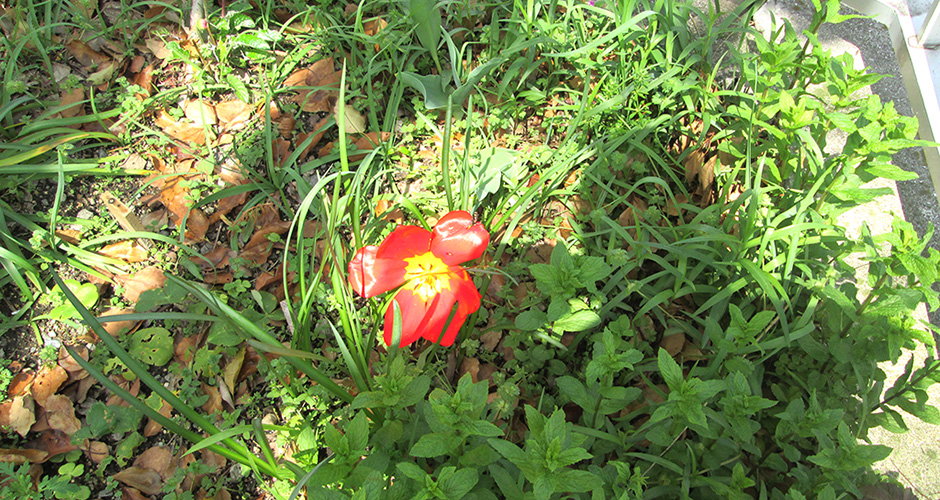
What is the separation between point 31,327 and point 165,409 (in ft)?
1.73

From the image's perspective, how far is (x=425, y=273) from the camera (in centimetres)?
164

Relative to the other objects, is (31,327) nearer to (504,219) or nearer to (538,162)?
(504,219)

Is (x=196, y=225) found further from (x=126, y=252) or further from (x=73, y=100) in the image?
(x=73, y=100)

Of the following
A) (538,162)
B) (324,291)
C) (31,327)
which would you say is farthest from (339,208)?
(31,327)

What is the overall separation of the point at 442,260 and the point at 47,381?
1.21 metres

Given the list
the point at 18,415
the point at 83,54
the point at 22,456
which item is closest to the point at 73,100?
the point at 83,54

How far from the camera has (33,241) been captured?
1.83 m

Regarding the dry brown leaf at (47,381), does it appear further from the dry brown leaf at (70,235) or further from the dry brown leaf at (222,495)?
the dry brown leaf at (222,495)

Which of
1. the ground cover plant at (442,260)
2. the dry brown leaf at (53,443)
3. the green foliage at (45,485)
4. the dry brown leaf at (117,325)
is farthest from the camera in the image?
the dry brown leaf at (117,325)

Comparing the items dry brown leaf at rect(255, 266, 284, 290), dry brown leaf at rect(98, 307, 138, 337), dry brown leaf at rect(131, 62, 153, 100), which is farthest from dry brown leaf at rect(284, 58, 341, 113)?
dry brown leaf at rect(98, 307, 138, 337)

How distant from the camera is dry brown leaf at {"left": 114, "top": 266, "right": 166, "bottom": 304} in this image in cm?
186

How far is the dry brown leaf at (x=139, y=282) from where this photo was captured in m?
1.86

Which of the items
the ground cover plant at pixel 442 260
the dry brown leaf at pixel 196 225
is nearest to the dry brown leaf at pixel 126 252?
the ground cover plant at pixel 442 260

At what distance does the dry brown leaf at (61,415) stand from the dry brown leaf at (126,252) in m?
0.46
